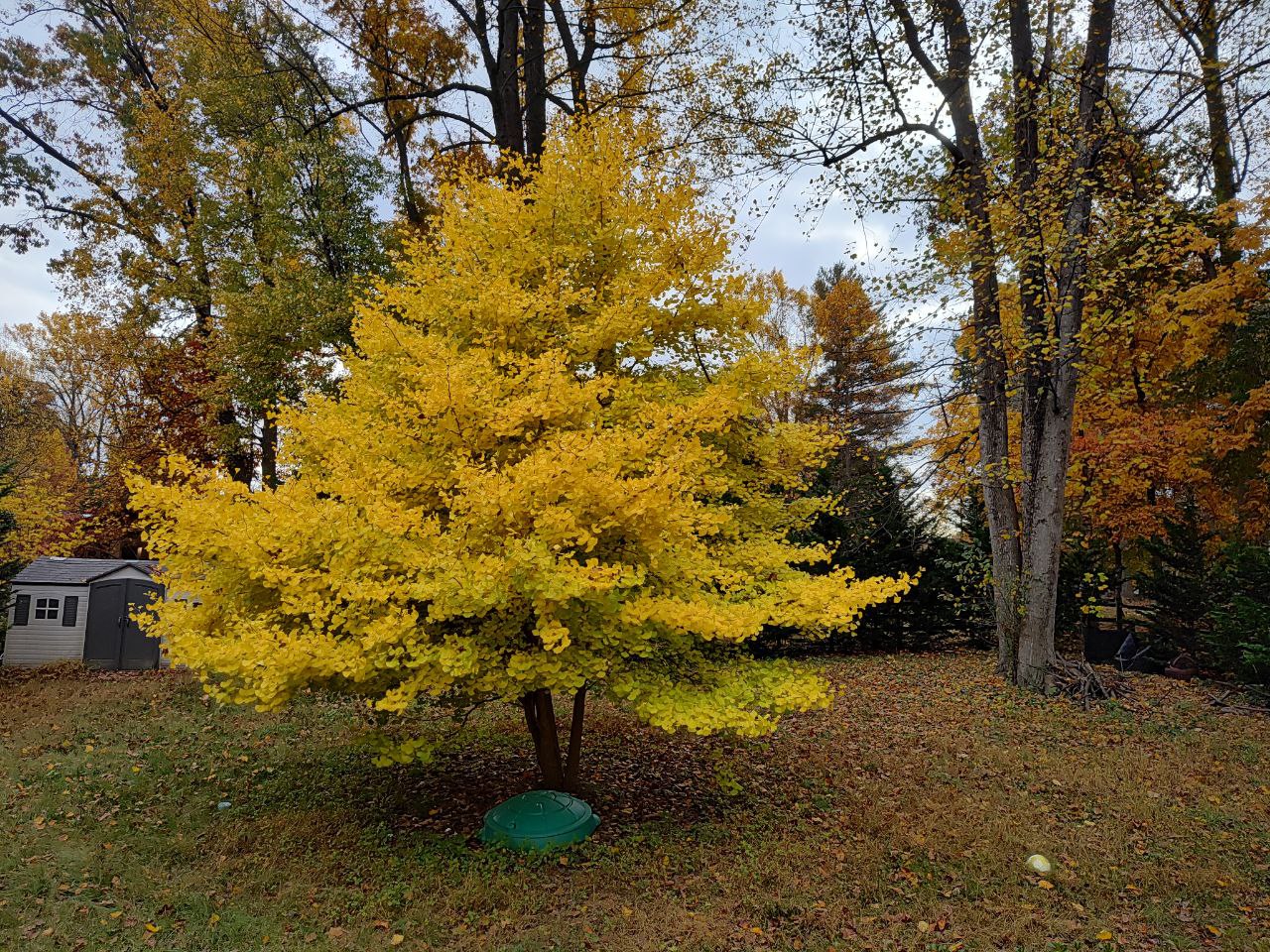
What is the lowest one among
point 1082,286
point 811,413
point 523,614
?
point 523,614

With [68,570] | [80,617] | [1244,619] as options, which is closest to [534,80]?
[1244,619]

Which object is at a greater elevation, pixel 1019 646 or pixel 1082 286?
pixel 1082 286

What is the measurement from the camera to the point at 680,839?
5.73m

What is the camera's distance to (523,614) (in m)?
4.90

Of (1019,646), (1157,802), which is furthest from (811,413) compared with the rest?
(1157,802)

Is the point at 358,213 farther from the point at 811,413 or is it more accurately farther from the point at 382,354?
the point at 811,413

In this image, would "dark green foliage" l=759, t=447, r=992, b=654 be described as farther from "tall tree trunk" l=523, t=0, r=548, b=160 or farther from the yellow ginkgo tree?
the yellow ginkgo tree

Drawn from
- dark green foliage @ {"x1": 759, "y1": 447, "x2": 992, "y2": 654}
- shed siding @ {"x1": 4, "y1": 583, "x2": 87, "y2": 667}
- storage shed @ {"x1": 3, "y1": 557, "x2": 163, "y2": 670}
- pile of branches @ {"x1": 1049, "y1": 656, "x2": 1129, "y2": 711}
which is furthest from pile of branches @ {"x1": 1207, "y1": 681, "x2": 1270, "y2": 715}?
shed siding @ {"x1": 4, "y1": 583, "x2": 87, "y2": 667}

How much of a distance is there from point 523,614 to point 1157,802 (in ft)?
18.0

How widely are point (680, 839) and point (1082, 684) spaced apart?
6285 millimetres

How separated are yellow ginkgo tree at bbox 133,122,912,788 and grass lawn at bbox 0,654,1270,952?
3.82ft

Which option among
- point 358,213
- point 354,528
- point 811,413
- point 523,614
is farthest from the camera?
point 811,413

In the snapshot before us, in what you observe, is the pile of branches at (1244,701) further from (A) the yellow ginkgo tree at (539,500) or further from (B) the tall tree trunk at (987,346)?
(A) the yellow ginkgo tree at (539,500)

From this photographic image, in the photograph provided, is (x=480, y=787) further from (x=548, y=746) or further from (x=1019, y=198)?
(x=1019, y=198)
